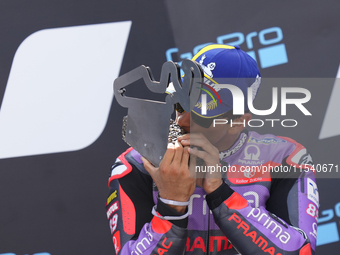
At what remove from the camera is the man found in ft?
2.74

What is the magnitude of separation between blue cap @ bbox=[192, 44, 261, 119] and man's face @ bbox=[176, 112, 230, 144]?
1.6 inches

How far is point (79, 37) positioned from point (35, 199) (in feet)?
3.05

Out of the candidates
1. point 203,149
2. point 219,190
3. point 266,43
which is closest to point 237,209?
point 219,190

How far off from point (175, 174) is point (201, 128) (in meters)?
0.23

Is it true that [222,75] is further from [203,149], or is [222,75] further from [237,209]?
[237,209]

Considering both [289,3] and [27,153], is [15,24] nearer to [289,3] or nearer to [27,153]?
[27,153]

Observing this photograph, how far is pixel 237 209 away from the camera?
2.90 ft

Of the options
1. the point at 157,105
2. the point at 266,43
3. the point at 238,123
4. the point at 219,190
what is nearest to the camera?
the point at 157,105

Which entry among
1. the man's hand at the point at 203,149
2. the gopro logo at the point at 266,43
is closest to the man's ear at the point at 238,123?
the man's hand at the point at 203,149

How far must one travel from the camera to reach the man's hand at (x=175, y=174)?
78cm

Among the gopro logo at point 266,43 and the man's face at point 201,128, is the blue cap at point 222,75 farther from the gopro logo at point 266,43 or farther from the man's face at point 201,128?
the gopro logo at point 266,43

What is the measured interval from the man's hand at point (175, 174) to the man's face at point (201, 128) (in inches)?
5.0

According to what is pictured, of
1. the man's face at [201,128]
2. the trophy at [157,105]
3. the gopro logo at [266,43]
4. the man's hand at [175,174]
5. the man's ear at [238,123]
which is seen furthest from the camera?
the gopro logo at [266,43]

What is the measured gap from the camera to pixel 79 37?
5.51ft
